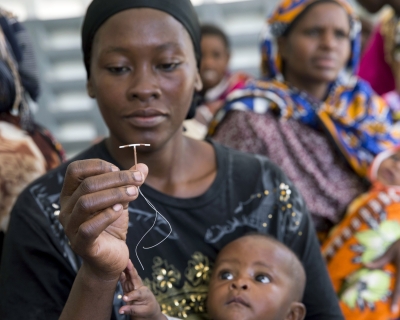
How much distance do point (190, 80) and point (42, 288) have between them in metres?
0.66

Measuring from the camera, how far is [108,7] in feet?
4.93

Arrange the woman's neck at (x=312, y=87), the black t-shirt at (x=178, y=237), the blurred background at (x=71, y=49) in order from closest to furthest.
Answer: the black t-shirt at (x=178, y=237) < the woman's neck at (x=312, y=87) < the blurred background at (x=71, y=49)

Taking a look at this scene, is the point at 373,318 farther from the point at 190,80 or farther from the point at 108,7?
the point at 108,7

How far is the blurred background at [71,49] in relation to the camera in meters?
4.88

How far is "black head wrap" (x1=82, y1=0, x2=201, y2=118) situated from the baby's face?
22.8 inches

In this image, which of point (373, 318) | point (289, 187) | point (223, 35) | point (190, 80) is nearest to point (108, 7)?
point (190, 80)

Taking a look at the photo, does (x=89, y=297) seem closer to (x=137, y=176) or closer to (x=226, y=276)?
(x=137, y=176)

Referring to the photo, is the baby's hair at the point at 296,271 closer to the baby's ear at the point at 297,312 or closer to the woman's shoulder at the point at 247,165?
Result: the baby's ear at the point at 297,312

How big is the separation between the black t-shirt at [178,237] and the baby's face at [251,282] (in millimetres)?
76

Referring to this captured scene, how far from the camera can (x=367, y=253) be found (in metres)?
2.12

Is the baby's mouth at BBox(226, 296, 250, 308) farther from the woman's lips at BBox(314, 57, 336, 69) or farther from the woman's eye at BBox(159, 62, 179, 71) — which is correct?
the woman's lips at BBox(314, 57, 336, 69)

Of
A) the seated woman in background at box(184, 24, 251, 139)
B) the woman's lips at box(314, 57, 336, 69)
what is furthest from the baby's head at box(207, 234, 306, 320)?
the seated woman in background at box(184, 24, 251, 139)

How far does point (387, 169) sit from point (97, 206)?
172cm

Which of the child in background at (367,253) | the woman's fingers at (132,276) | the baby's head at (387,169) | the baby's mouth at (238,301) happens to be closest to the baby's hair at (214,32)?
the baby's head at (387,169)
